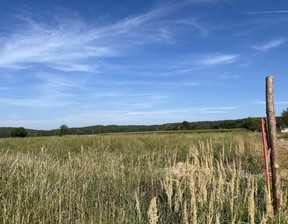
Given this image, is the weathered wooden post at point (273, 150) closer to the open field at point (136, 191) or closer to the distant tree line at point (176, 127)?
the open field at point (136, 191)

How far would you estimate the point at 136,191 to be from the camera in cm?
391

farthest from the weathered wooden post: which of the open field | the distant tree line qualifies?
the distant tree line

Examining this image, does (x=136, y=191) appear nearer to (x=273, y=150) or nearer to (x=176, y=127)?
(x=273, y=150)

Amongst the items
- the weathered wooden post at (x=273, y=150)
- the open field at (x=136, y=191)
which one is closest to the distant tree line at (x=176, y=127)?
the open field at (x=136, y=191)

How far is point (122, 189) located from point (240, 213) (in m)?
1.94

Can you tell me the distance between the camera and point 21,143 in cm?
1203

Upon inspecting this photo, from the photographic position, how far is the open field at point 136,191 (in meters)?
2.84

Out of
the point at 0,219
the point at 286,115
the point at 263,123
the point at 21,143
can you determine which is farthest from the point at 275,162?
the point at 286,115

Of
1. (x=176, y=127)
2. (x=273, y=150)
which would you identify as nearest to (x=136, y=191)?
(x=273, y=150)

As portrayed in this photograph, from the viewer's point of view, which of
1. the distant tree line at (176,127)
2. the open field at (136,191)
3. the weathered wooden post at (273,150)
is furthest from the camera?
the distant tree line at (176,127)

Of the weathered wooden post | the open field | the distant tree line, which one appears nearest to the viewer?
the open field

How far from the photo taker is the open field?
2843 mm

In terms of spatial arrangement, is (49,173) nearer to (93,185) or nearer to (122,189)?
(93,185)

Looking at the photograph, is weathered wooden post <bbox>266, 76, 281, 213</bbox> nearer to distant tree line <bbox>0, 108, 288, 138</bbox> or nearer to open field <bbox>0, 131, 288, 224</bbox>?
open field <bbox>0, 131, 288, 224</bbox>
